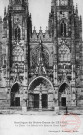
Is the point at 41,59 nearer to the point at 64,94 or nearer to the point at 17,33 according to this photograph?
the point at 17,33

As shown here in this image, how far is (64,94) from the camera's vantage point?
3975cm

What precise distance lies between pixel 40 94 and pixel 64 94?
3.24 meters

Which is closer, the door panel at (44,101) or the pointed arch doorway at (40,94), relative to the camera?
the pointed arch doorway at (40,94)

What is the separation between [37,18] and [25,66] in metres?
6.62

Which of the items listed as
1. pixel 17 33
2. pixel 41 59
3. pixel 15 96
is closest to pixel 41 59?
pixel 41 59

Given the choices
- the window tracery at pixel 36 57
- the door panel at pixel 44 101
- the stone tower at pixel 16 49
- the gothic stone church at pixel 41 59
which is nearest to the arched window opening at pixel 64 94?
the gothic stone church at pixel 41 59

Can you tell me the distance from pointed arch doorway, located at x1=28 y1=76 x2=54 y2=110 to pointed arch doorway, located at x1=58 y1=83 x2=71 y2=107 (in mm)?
1249

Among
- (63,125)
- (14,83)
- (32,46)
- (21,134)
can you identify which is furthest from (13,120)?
(32,46)

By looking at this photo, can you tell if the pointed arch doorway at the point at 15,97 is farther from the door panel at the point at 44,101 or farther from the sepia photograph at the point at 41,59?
the door panel at the point at 44,101

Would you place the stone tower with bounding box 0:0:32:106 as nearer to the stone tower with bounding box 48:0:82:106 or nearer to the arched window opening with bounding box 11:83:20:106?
the arched window opening with bounding box 11:83:20:106

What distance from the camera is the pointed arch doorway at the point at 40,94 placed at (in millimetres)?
39500

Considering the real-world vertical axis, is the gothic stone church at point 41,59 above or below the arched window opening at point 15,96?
above

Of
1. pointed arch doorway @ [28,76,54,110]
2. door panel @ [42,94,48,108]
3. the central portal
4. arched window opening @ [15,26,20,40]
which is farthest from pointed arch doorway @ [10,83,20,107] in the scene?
arched window opening @ [15,26,20,40]

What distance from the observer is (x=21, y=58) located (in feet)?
133
